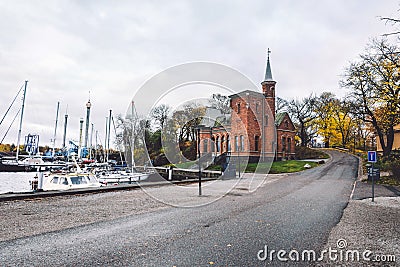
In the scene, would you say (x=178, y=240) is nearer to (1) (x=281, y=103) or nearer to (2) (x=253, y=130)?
(2) (x=253, y=130)

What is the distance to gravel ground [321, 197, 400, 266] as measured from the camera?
18.4ft

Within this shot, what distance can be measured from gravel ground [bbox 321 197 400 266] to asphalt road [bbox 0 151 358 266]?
1.02 ft

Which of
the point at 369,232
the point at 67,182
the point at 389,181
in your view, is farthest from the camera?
the point at 389,181

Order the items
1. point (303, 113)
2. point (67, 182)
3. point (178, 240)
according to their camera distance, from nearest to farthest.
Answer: point (178, 240) < point (67, 182) < point (303, 113)

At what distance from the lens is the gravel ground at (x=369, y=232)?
5.62 metres

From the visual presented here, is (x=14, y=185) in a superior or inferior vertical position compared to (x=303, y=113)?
inferior

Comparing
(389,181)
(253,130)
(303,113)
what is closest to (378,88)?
Result: (389,181)

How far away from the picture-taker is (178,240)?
6.01 m

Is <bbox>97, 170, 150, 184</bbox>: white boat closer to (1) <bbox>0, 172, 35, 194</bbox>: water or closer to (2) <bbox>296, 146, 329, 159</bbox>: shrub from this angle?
(1) <bbox>0, 172, 35, 194</bbox>: water

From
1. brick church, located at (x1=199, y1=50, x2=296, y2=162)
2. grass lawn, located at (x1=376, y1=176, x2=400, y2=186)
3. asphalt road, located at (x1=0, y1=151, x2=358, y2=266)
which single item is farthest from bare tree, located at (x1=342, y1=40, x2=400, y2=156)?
asphalt road, located at (x1=0, y1=151, x2=358, y2=266)

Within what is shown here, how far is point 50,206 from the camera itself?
952cm

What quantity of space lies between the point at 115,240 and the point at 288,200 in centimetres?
820

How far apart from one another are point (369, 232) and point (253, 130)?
98.8 ft

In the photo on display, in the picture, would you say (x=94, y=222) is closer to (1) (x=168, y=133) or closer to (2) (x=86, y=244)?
(2) (x=86, y=244)
